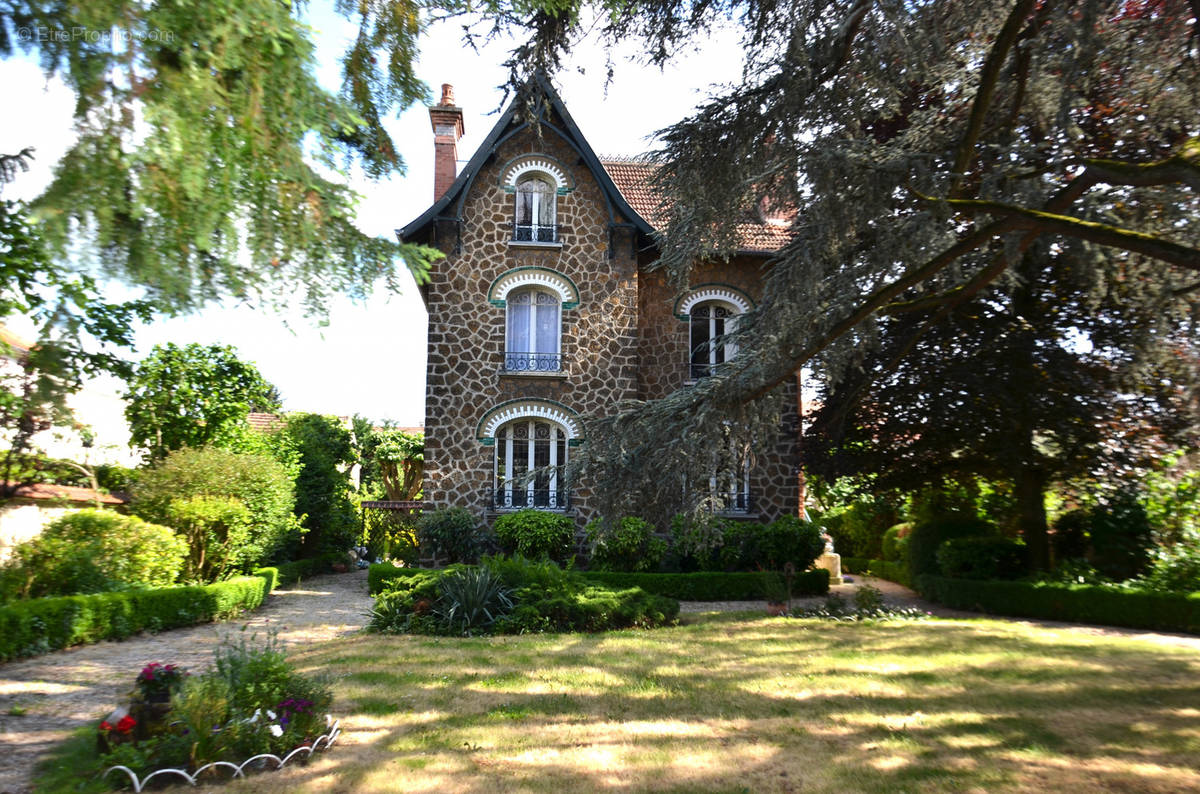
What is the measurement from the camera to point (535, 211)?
1738 centimetres

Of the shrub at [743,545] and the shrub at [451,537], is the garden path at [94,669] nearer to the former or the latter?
the shrub at [451,537]

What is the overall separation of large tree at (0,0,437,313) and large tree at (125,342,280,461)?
12.6 meters

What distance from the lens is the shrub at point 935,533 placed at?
1523 centimetres

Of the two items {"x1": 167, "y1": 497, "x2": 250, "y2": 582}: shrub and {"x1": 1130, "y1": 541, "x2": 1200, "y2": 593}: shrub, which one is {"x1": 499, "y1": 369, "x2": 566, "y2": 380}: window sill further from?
{"x1": 1130, "y1": 541, "x2": 1200, "y2": 593}: shrub

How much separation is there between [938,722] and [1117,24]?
674 cm

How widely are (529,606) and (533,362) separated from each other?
22.6ft

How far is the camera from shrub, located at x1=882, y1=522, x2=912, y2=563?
59.9 ft

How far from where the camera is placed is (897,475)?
1407 centimetres

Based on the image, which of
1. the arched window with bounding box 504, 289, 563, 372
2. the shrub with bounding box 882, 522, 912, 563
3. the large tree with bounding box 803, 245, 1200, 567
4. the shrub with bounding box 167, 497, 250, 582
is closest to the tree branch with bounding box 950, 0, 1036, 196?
the large tree with bounding box 803, 245, 1200, 567

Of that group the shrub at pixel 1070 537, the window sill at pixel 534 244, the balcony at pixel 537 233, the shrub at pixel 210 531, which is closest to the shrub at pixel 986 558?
the shrub at pixel 1070 537

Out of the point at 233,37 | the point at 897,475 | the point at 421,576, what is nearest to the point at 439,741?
the point at 233,37

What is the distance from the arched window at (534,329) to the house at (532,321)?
0.07 ft

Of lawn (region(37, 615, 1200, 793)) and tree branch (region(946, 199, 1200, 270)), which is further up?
tree branch (region(946, 199, 1200, 270))

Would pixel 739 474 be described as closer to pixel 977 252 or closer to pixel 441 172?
pixel 977 252
